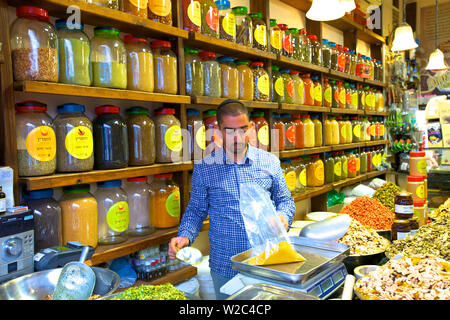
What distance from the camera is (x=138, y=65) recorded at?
1.64m

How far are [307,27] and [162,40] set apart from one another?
187 cm

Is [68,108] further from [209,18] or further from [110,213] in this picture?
[209,18]

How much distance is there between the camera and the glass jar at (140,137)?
165cm

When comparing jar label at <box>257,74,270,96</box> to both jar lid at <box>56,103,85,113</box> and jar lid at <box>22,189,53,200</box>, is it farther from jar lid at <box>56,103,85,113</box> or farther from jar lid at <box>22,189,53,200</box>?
jar lid at <box>22,189,53,200</box>

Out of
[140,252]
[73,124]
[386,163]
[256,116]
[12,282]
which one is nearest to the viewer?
[12,282]

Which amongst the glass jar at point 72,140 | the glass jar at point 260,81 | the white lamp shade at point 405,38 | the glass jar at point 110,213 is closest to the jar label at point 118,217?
the glass jar at point 110,213

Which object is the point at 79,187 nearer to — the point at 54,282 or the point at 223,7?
the point at 54,282

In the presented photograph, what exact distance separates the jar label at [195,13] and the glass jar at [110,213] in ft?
2.93

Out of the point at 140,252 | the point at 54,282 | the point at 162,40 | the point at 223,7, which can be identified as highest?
the point at 223,7

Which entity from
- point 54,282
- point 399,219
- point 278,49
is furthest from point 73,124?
point 278,49

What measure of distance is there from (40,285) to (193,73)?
124cm

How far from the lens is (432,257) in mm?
1023

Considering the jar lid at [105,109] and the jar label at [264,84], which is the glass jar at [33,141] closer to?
the jar lid at [105,109]

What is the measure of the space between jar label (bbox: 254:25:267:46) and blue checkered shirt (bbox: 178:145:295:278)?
0.98 meters
